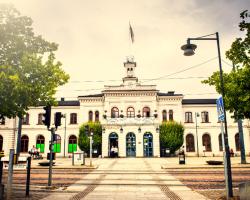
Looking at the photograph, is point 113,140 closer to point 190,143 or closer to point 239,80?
point 190,143

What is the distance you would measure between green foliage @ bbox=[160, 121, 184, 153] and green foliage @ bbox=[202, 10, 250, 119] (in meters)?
24.2

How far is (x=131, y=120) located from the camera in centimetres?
3894

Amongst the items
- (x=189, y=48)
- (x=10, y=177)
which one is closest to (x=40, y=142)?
(x=10, y=177)

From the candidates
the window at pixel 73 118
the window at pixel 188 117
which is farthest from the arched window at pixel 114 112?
the window at pixel 188 117

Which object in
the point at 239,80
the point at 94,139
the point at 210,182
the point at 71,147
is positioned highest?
the point at 239,80

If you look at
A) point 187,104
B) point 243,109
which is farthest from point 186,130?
point 243,109

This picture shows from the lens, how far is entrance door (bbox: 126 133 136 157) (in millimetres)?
37938

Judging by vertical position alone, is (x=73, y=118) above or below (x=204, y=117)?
above

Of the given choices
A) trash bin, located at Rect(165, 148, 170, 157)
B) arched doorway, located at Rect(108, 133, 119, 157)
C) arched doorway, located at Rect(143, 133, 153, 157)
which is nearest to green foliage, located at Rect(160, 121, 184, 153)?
trash bin, located at Rect(165, 148, 170, 157)

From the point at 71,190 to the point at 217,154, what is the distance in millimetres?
35974

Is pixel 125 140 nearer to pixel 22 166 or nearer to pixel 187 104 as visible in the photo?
pixel 187 104

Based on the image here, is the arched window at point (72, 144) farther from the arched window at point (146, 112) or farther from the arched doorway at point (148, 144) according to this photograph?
the arched window at point (146, 112)

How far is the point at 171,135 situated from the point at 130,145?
6629 mm

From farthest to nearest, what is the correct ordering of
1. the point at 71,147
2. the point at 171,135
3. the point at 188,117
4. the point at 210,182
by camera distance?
the point at 188,117 → the point at 71,147 → the point at 171,135 → the point at 210,182
